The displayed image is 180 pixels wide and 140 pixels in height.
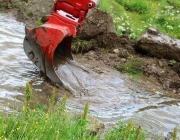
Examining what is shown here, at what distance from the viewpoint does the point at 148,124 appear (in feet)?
21.3

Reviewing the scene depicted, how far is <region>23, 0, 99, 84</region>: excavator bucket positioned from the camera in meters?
6.96

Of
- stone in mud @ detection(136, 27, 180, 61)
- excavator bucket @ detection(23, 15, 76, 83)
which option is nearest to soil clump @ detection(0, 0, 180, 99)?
stone in mud @ detection(136, 27, 180, 61)

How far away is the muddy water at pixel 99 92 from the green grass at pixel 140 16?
13.6 feet

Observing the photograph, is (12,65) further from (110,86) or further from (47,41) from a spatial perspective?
(110,86)

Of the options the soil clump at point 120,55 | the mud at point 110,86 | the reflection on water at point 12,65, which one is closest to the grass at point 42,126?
the reflection on water at point 12,65

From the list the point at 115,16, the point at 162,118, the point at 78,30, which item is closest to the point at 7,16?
the point at 115,16

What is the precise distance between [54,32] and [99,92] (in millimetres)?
1391

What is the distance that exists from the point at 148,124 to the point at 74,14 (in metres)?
2.36

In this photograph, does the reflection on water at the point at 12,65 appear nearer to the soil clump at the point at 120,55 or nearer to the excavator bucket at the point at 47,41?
the excavator bucket at the point at 47,41

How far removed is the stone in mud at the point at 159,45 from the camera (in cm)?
979

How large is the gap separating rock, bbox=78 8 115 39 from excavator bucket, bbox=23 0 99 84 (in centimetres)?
262

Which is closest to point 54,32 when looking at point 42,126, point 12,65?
point 12,65

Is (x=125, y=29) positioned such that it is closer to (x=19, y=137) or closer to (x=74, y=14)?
(x=74, y=14)

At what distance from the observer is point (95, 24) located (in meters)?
10.1
